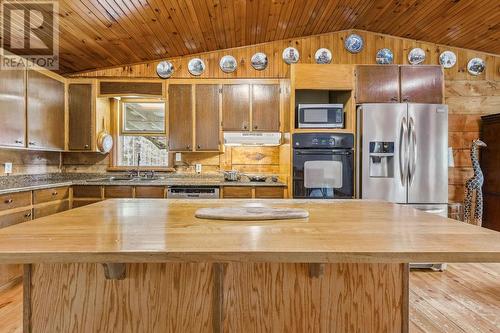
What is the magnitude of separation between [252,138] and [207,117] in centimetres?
66

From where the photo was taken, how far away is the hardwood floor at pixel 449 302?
2.24m

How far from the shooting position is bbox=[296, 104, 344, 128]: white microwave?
3611 millimetres

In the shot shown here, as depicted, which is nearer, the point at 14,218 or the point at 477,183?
the point at 14,218

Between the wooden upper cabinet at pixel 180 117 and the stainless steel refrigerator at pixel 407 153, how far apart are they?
2.15 metres

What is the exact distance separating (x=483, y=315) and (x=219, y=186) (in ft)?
8.78

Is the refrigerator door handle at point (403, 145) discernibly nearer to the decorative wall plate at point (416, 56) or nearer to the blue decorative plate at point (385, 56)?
the blue decorative plate at point (385, 56)

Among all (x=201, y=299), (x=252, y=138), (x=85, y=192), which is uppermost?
(x=252, y=138)

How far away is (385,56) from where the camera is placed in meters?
4.37

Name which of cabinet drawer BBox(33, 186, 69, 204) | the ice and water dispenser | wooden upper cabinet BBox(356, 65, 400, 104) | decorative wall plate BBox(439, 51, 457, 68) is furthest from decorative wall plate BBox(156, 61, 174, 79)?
decorative wall plate BBox(439, 51, 457, 68)

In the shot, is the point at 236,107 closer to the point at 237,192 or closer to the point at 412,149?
the point at 237,192

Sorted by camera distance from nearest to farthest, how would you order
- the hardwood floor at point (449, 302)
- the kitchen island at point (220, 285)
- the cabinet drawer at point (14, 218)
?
the kitchen island at point (220, 285) → the hardwood floor at point (449, 302) → the cabinet drawer at point (14, 218)

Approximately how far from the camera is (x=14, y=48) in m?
3.31

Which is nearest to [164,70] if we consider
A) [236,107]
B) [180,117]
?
[180,117]

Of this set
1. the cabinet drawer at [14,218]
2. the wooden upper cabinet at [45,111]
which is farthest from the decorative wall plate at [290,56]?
the cabinet drawer at [14,218]
